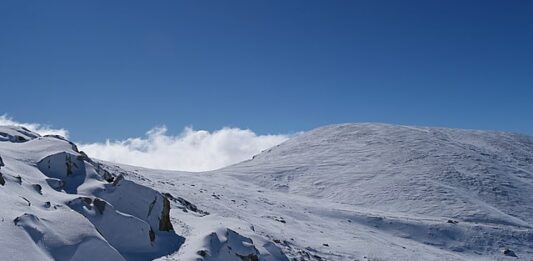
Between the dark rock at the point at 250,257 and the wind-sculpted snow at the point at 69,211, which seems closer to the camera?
the wind-sculpted snow at the point at 69,211

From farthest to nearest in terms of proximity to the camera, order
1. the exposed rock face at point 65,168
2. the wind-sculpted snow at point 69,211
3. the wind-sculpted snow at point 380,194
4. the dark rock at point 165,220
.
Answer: the wind-sculpted snow at point 380,194 < the exposed rock face at point 65,168 < the dark rock at point 165,220 < the wind-sculpted snow at point 69,211

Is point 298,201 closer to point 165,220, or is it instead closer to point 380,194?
point 380,194

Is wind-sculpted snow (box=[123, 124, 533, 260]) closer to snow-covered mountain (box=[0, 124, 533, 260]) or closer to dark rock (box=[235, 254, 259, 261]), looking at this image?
snow-covered mountain (box=[0, 124, 533, 260])

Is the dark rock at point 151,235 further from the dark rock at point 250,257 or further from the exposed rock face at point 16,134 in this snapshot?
the exposed rock face at point 16,134

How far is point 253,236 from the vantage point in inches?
775

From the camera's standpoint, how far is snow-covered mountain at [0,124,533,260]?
14.8 meters

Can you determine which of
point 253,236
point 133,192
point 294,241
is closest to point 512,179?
point 294,241

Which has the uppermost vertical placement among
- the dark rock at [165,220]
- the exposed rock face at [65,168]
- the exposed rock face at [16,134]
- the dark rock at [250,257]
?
the exposed rock face at [16,134]

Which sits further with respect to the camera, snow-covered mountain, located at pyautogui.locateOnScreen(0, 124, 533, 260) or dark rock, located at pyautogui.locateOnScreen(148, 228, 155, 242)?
dark rock, located at pyautogui.locateOnScreen(148, 228, 155, 242)

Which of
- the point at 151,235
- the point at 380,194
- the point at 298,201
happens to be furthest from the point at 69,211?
the point at 380,194

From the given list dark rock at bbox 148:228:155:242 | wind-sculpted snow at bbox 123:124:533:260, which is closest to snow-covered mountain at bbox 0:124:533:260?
dark rock at bbox 148:228:155:242

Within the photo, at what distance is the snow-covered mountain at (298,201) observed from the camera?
14.8 m

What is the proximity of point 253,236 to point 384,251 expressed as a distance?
1441cm

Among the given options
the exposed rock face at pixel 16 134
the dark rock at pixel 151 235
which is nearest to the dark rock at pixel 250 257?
the dark rock at pixel 151 235
